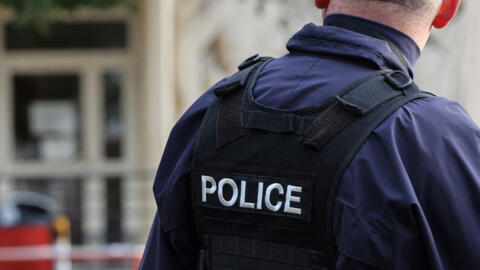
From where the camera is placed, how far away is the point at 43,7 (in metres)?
8.34

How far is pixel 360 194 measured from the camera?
173 cm

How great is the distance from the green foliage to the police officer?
664 centimetres

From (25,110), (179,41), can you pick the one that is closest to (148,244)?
(179,41)

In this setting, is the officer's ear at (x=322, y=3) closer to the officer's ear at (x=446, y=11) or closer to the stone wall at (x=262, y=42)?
the officer's ear at (x=446, y=11)

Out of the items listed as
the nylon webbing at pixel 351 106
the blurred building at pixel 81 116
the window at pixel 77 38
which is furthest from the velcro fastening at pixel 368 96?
the window at pixel 77 38

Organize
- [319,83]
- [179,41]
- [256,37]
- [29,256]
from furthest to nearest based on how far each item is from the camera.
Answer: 1. [179,41]
2. [256,37]
3. [29,256]
4. [319,83]

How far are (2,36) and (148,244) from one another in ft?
30.0

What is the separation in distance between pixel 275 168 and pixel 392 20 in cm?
42

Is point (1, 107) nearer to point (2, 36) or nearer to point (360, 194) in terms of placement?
point (2, 36)

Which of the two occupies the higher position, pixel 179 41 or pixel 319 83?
pixel 319 83

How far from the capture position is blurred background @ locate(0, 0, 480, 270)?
370 inches

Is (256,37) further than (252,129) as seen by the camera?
Yes

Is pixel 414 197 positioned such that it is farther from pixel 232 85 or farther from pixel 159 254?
pixel 159 254

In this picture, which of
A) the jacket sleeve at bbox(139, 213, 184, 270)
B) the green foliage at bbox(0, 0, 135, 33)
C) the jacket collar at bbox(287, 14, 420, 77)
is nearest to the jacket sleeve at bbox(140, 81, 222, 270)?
the jacket sleeve at bbox(139, 213, 184, 270)
